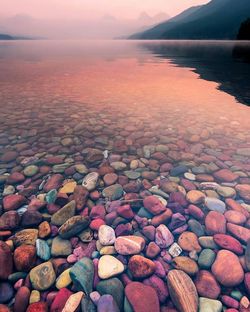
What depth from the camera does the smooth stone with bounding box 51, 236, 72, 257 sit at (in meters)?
3.44

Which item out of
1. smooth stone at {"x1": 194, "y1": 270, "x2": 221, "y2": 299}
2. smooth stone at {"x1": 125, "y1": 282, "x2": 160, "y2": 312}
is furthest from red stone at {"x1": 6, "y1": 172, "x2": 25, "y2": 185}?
smooth stone at {"x1": 194, "y1": 270, "x2": 221, "y2": 299}

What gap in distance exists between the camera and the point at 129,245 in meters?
3.49

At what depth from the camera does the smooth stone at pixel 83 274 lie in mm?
2958

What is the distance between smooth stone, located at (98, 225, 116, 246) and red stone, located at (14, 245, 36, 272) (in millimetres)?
1037

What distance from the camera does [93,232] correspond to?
12.6 feet

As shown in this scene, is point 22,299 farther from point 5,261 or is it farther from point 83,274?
point 83,274

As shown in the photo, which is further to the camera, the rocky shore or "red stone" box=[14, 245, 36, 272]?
"red stone" box=[14, 245, 36, 272]

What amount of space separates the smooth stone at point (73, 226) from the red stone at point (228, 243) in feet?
7.22

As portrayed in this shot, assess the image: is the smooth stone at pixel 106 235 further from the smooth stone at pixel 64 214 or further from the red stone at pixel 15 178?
the red stone at pixel 15 178

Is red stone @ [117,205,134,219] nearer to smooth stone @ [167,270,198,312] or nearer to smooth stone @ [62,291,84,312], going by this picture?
smooth stone @ [167,270,198,312]

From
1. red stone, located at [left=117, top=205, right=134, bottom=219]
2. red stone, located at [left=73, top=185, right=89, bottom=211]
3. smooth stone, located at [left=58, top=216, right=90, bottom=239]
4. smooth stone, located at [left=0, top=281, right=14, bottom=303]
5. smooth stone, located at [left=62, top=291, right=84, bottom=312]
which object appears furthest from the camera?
red stone, located at [left=73, top=185, right=89, bottom=211]

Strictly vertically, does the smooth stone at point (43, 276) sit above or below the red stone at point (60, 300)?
below

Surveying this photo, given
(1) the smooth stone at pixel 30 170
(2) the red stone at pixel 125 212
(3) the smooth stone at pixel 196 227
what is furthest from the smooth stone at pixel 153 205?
(1) the smooth stone at pixel 30 170

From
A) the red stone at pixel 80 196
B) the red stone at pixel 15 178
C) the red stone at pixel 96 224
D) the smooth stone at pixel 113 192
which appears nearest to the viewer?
the red stone at pixel 96 224
